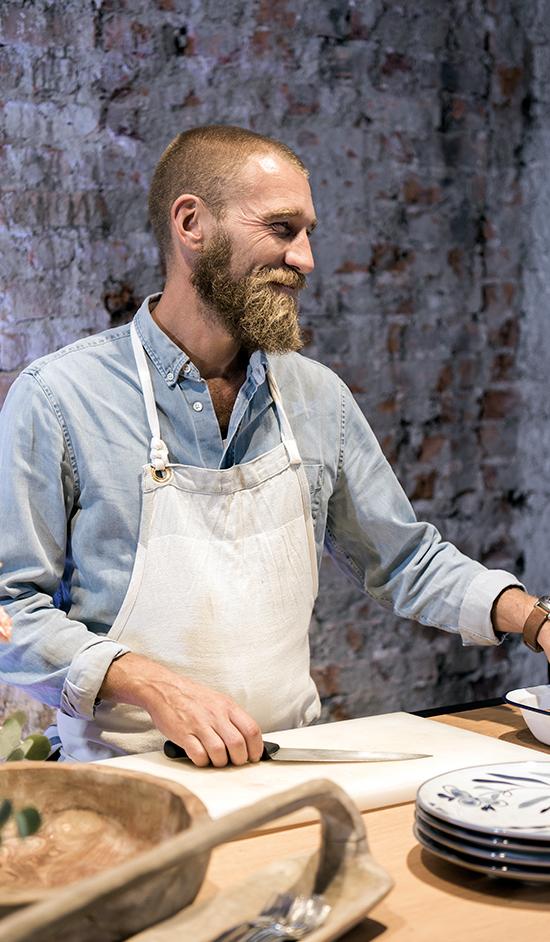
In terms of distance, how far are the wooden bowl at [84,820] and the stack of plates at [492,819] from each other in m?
0.25

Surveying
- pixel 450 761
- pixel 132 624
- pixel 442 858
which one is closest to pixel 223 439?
pixel 132 624

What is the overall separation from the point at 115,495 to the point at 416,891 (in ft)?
2.74

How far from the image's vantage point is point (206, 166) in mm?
1842

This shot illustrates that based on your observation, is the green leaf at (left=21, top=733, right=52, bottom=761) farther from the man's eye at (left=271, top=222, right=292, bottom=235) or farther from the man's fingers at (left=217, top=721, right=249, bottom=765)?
the man's eye at (left=271, top=222, right=292, bottom=235)

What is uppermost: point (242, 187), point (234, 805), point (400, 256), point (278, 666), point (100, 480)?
point (242, 187)

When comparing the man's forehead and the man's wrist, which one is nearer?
the man's wrist

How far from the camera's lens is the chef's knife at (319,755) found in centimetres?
127

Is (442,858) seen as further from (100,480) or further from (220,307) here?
(220,307)

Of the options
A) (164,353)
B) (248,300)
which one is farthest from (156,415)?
(248,300)

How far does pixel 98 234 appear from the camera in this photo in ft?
7.79

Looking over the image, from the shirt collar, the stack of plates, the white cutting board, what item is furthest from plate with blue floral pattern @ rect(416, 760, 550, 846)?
the shirt collar

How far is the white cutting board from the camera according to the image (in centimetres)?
117

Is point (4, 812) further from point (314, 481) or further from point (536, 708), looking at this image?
point (314, 481)

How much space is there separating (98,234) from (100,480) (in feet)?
2.97
